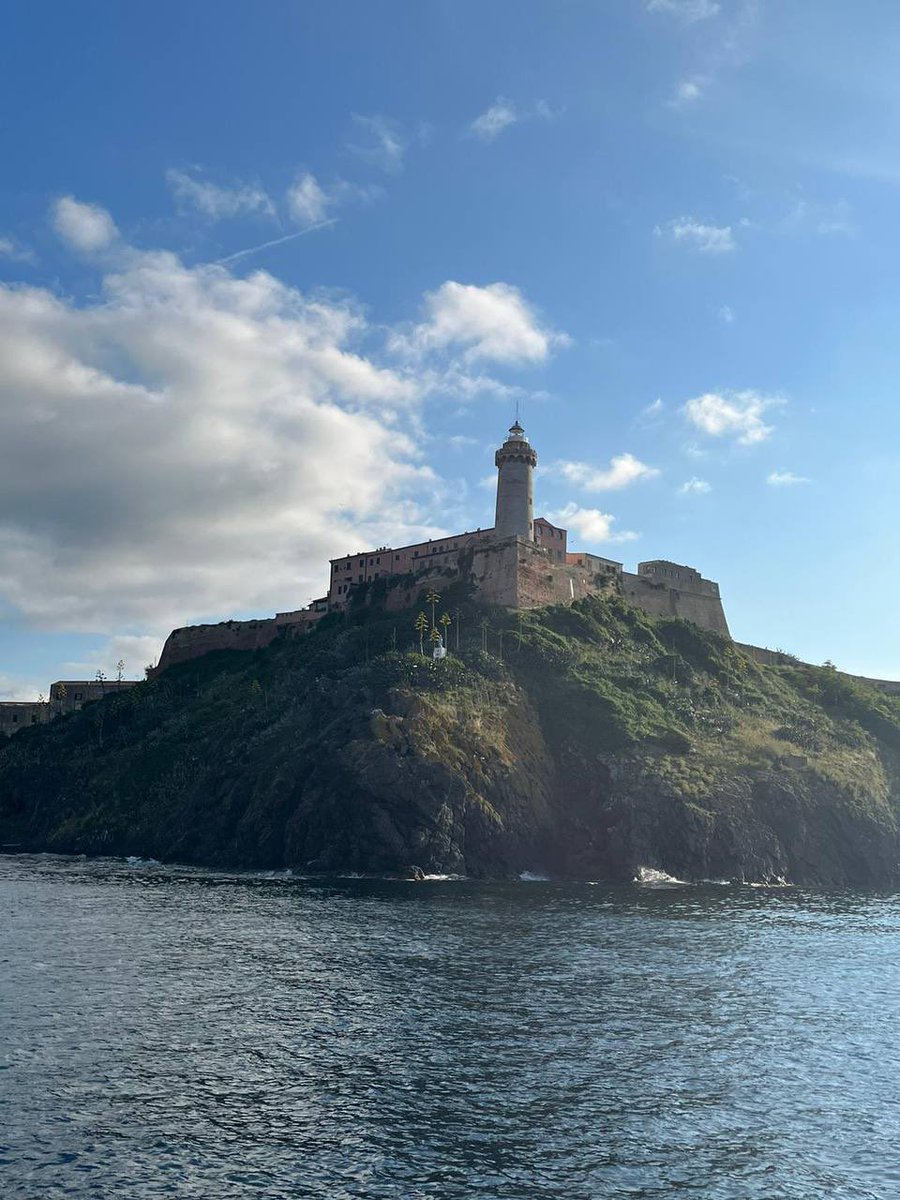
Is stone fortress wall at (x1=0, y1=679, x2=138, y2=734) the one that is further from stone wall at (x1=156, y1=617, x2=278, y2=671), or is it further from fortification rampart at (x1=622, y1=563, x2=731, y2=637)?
fortification rampart at (x1=622, y1=563, x2=731, y2=637)

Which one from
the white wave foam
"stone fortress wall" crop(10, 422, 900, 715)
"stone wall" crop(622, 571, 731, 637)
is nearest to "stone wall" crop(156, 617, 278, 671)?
"stone fortress wall" crop(10, 422, 900, 715)

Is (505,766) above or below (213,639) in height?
below

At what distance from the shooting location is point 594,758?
106625mm

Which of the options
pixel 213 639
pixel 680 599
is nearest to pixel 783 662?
pixel 680 599

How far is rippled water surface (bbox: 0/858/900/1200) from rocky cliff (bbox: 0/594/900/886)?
24.9 meters

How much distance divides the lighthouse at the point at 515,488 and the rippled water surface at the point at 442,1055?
71859mm

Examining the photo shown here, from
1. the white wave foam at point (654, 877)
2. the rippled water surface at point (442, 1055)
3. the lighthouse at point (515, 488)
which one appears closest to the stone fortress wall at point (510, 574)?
the lighthouse at point (515, 488)

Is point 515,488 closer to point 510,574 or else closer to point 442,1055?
→ point 510,574

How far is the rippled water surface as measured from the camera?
1169 inches

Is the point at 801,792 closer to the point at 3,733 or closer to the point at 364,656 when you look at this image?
the point at 364,656

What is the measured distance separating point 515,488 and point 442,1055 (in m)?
103

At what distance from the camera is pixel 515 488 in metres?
137

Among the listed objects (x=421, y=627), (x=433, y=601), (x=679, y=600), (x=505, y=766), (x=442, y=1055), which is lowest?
(x=442, y=1055)

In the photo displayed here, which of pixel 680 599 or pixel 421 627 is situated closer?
pixel 421 627
